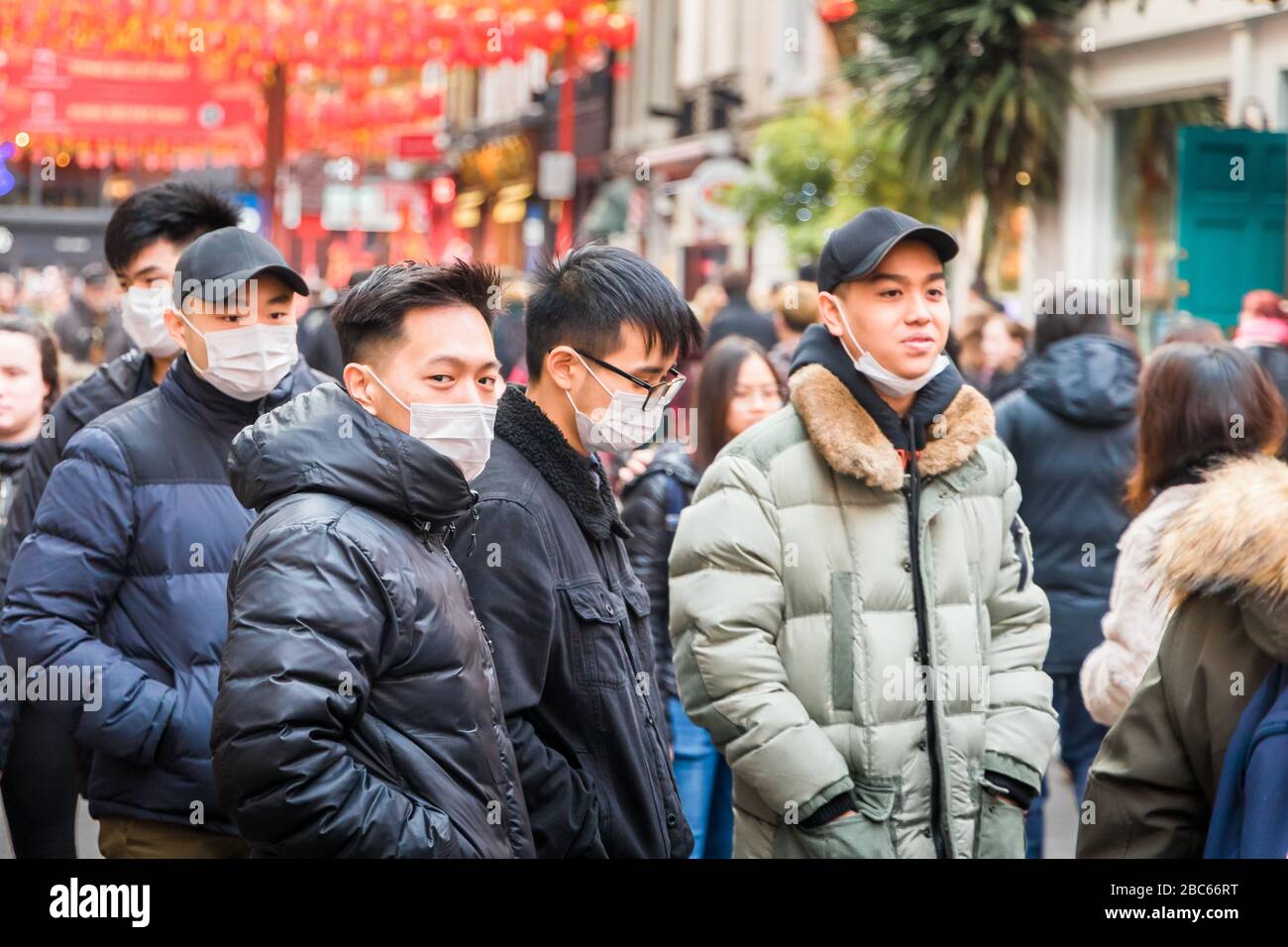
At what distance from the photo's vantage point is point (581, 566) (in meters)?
3.45

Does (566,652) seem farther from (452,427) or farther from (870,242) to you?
(870,242)

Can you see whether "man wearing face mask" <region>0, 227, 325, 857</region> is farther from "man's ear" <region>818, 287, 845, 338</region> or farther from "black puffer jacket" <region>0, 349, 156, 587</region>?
"man's ear" <region>818, 287, 845, 338</region>

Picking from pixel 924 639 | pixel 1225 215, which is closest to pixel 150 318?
pixel 924 639

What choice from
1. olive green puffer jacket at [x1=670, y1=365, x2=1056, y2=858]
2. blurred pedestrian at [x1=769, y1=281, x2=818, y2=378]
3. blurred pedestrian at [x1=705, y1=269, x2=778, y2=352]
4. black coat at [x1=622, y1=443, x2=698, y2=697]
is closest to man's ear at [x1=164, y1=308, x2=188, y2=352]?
olive green puffer jacket at [x1=670, y1=365, x2=1056, y2=858]

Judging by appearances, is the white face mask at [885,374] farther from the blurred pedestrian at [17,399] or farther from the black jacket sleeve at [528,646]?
the blurred pedestrian at [17,399]

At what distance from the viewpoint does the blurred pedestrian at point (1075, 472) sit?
6172 millimetres

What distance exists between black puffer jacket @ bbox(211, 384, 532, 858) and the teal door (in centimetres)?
782

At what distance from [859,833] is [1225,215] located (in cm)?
747

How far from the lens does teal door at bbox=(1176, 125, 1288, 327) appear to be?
32.3ft

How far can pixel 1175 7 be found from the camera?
14.3 metres

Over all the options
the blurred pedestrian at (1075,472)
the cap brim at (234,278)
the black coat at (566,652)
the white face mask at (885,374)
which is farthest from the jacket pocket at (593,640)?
the blurred pedestrian at (1075,472)
